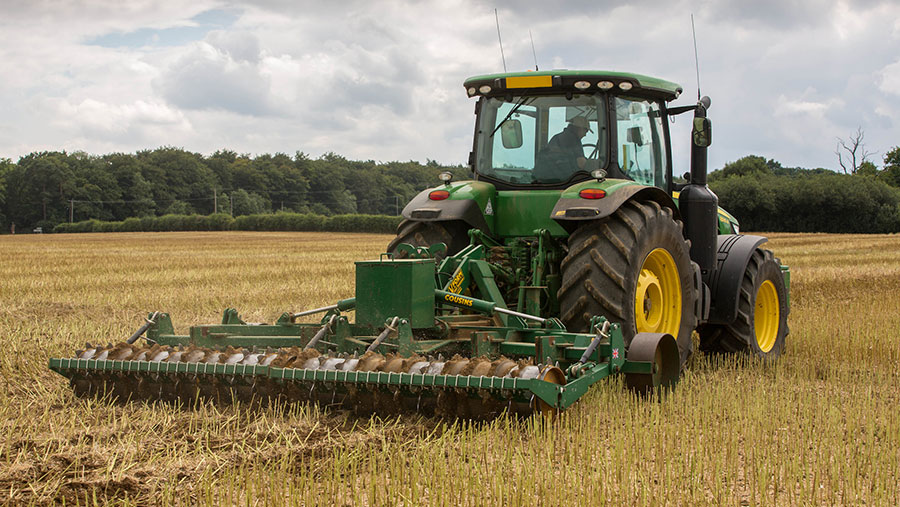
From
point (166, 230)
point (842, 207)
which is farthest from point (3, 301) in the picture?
point (166, 230)

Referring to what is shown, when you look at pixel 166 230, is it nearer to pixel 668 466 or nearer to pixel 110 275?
pixel 110 275

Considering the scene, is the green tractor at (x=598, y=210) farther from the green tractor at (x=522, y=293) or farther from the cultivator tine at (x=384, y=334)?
the cultivator tine at (x=384, y=334)

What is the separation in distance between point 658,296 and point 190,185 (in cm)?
8110

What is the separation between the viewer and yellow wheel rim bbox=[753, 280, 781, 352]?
795 cm

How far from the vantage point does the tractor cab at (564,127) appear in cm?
638

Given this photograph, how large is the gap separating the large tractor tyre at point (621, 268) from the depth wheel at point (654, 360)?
17 centimetres

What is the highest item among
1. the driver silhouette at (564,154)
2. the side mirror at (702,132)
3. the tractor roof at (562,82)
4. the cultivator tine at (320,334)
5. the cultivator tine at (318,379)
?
the tractor roof at (562,82)

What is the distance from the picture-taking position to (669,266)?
20.6ft

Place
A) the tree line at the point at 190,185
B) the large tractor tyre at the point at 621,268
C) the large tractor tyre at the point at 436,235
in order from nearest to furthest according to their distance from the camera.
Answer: the large tractor tyre at the point at 621,268 < the large tractor tyre at the point at 436,235 < the tree line at the point at 190,185

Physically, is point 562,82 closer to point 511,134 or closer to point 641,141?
point 511,134

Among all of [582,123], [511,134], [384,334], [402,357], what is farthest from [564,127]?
[402,357]

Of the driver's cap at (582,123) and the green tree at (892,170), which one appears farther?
the green tree at (892,170)

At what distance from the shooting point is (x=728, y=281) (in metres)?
7.29

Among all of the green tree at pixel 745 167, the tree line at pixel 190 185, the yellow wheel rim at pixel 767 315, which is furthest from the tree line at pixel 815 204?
the yellow wheel rim at pixel 767 315
